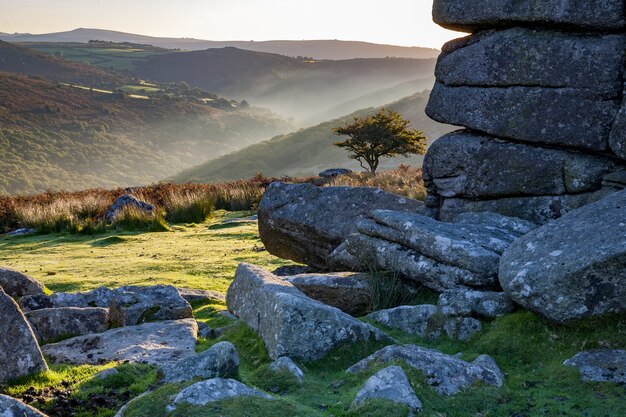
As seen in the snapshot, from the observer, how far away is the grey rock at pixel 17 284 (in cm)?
1365

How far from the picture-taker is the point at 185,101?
16912 cm

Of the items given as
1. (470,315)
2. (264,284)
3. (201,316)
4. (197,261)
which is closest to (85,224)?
(197,261)

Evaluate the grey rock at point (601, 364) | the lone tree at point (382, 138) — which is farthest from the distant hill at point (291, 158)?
the grey rock at point (601, 364)

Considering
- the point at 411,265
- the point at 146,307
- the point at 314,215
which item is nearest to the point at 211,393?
the point at 411,265

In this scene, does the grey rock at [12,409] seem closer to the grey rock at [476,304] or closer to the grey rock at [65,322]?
the grey rock at [65,322]

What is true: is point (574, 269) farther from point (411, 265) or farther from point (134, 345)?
point (134, 345)

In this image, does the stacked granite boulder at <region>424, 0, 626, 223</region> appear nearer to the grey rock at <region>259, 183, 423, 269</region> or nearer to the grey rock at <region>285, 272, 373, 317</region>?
the grey rock at <region>259, 183, 423, 269</region>

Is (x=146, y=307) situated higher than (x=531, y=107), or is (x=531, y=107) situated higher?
(x=531, y=107)

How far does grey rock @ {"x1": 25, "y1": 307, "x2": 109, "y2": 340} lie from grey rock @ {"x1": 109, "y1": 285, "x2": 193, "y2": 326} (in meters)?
0.36

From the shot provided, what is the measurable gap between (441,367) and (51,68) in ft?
613

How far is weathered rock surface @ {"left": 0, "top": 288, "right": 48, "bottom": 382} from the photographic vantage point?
8.42 metres

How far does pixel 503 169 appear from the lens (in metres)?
14.3

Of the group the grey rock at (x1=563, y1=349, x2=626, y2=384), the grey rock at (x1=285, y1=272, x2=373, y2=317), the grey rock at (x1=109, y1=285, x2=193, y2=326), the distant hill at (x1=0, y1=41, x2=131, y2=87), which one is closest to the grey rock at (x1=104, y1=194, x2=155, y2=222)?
the grey rock at (x1=109, y1=285, x2=193, y2=326)

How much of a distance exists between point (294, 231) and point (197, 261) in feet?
16.7
